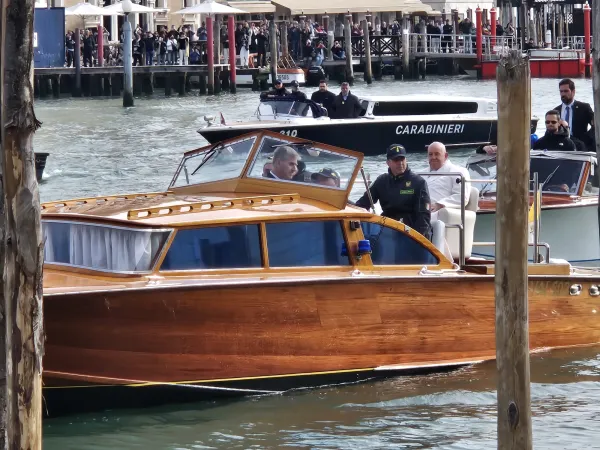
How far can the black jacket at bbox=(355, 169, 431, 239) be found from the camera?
11297 millimetres

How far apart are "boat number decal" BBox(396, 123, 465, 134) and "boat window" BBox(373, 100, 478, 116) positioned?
97cm

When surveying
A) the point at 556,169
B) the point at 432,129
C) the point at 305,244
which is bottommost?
the point at 432,129

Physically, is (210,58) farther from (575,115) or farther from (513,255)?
(513,255)

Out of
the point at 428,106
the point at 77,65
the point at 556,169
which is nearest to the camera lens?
the point at 556,169

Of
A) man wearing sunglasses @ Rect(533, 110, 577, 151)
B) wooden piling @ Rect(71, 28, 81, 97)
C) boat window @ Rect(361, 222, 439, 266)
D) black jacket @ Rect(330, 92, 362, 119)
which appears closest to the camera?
boat window @ Rect(361, 222, 439, 266)

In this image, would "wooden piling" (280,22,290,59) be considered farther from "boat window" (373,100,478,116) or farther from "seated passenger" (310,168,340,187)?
"seated passenger" (310,168,340,187)

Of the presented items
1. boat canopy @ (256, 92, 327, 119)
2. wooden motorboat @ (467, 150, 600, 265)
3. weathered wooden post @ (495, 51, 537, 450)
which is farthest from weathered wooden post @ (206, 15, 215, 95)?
weathered wooden post @ (495, 51, 537, 450)

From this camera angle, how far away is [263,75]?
49125 mm

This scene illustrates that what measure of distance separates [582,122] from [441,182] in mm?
4219

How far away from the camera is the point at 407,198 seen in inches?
445

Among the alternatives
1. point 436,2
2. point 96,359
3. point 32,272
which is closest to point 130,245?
point 96,359

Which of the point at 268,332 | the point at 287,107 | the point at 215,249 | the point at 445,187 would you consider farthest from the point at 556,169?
the point at 287,107

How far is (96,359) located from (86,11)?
41.6 metres

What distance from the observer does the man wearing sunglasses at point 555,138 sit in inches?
599
